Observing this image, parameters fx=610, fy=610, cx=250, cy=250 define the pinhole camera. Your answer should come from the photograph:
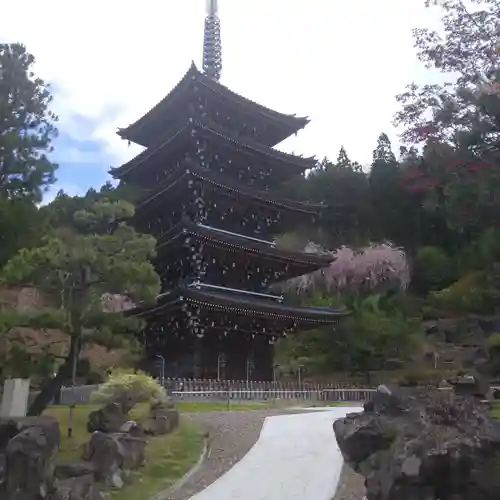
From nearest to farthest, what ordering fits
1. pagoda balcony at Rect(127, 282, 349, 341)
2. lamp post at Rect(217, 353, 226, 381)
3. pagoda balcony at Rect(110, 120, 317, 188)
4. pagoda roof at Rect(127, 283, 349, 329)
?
pagoda roof at Rect(127, 283, 349, 329) → pagoda balcony at Rect(127, 282, 349, 341) → lamp post at Rect(217, 353, 226, 381) → pagoda balcony at Rect(110, 120, 317, 188)

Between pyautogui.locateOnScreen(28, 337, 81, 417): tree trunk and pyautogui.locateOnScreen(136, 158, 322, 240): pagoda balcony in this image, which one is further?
pyautogui.locateOnScreen(136, 158, 322, 240): pagoda balcony

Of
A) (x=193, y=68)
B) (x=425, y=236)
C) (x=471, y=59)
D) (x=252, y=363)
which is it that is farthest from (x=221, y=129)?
(x=425, y=236)

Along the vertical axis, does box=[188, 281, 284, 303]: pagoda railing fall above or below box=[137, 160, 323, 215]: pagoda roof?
below

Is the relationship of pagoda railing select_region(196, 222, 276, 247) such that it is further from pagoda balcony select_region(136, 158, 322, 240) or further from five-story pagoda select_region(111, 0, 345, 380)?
pagoda balcony select_region(136, 158, 322, 240)

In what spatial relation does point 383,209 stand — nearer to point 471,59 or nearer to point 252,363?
point 252,363

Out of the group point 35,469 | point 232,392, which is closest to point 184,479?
point 35,469

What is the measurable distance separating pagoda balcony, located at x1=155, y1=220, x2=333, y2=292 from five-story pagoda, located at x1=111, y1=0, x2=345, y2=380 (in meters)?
0.05

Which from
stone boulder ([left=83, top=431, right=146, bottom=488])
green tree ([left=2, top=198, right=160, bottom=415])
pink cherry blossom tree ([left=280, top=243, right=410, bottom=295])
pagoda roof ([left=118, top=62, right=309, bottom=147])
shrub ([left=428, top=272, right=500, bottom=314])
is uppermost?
pagoda roof ([left=118, top=62, right=309, bottom=147])

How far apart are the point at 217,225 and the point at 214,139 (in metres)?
3.73

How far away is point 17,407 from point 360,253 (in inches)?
1550

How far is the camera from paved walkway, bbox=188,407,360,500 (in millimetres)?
10516

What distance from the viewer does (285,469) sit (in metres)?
11.8

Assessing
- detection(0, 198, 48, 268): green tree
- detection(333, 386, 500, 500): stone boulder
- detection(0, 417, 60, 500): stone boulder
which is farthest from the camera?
detection(0, 198, 48, 268): green tree

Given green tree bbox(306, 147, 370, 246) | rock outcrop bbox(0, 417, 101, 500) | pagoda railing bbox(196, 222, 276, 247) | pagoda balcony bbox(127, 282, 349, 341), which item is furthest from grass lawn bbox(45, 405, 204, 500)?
green tree bbox(306, 147, 370, 246)
